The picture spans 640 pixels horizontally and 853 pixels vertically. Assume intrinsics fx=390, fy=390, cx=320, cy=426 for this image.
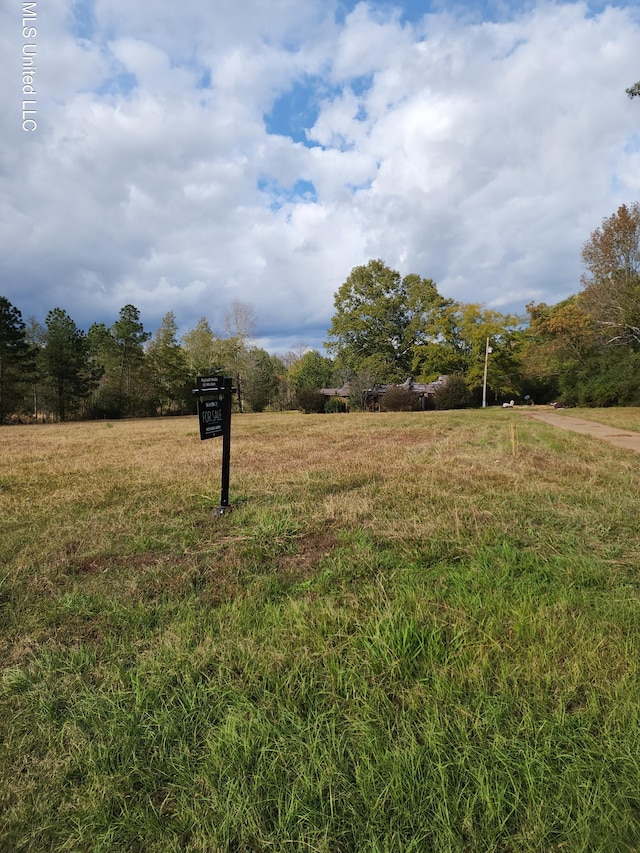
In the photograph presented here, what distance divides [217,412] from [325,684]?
3854 millimetres

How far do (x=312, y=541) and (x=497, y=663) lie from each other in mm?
2130

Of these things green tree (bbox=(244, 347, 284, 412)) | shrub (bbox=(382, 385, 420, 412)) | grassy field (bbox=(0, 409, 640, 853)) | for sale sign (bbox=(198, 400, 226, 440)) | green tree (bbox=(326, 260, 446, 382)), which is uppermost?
green tree (bbox=(326, 260, 446, 382))

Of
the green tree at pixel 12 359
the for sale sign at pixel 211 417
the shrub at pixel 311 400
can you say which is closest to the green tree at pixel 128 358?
the green tree at pixel 12 359

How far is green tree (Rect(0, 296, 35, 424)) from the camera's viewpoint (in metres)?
29.2

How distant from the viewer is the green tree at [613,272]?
27.7 metres

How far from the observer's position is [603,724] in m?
1.68

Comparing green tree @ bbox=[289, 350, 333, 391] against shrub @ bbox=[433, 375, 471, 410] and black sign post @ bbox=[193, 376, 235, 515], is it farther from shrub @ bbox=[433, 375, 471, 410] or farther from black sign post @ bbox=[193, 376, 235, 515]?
black sign post @ bbox=[193, 376, 235, 515]

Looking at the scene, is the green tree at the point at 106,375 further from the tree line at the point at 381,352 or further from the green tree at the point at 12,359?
the green tree at the point at 12,359

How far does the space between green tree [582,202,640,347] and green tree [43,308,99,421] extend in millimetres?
42163

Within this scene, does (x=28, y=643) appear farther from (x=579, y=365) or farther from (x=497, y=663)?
(x=579, y=365)

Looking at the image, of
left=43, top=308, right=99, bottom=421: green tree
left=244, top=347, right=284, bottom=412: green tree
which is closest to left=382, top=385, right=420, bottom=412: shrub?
left=244, top=347, right=284, bottom=412: green tree

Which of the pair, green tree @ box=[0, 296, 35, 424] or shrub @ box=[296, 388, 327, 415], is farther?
shrub @ box=[296, 388, 327, 415]

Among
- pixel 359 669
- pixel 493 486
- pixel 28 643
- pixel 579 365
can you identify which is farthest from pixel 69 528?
pixel 579 365

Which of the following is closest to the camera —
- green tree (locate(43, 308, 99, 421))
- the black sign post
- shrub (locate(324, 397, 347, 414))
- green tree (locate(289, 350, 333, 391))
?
the black sign post
